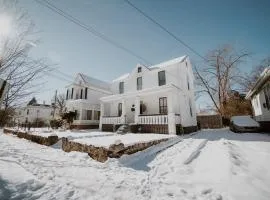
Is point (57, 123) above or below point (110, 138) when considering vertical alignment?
above

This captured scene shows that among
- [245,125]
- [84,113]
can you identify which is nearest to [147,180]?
[245,125]

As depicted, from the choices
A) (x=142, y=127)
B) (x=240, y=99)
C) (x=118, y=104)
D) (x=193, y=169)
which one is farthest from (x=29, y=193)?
(x=240, y=99)

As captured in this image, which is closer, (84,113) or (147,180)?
(147,180)

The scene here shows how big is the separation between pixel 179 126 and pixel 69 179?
11237 millimetres

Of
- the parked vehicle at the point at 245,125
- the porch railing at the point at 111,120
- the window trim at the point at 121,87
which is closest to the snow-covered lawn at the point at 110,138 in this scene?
the porch railing at the point at 111,120

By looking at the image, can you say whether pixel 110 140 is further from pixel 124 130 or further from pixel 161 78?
pixel 161 78

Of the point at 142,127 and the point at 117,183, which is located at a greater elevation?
the point at 142,127

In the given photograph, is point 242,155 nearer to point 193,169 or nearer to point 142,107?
point 193,169

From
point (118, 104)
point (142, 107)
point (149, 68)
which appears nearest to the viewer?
point (142, 107)

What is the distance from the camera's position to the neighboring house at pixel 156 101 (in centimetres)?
1377

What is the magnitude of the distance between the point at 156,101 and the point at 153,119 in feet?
12.9

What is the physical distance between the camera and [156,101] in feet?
57.9

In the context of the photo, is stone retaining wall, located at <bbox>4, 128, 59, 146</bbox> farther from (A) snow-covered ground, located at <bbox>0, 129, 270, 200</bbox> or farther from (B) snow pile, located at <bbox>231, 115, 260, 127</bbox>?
(B) snow pile, located at <bbox>231, 115, 260, 127</bbox>

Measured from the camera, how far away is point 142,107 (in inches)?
722
